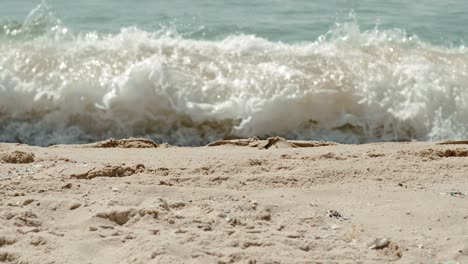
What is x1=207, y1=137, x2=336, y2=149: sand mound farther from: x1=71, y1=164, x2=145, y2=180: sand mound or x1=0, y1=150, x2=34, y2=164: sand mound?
x1=0, y1=150, x2=34, y2=164: sand mound

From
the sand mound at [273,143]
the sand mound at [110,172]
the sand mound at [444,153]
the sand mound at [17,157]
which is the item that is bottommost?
the sand mound at [273,143]

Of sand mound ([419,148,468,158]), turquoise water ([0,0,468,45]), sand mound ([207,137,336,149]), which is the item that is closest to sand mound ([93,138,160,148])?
sand mound ([207,137,336,149])

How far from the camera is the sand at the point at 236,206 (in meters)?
3.27

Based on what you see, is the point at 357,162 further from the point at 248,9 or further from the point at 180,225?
the point at 248,9

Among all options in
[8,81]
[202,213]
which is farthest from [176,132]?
[202,213]

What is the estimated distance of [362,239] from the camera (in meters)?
3.46

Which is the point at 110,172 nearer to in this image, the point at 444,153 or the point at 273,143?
the point at 273,143

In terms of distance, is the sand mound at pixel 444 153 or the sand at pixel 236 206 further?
the sand mound at pixel 444 153

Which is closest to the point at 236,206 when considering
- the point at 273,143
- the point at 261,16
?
the point at 273,143

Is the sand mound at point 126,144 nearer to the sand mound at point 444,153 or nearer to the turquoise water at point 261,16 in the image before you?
the sand mound at point 444,153

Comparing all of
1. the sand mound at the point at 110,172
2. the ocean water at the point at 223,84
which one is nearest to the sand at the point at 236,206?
the sand mound at the point at 110,172

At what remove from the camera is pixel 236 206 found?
3.77 m

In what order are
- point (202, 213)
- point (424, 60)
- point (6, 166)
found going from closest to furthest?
point (202, 213) → point (6, 166) → point (424, 60)

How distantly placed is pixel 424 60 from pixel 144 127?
9.18 ft
